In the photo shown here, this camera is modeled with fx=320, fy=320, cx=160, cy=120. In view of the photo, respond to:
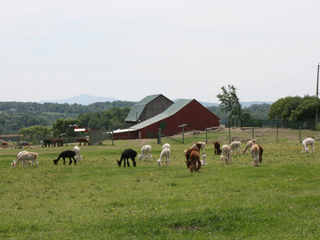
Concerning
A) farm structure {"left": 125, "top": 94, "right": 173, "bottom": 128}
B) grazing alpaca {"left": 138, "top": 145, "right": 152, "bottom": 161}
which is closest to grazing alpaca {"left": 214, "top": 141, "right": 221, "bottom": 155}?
grazing alpaca {"left": 138, "top": 145, "right": 152, "bottom": 161}

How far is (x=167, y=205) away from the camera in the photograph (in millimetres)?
10891

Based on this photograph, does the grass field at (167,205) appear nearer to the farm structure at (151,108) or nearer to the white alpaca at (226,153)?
the white alpaca at (226,153)

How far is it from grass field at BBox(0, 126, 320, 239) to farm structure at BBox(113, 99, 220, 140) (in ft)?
Answer: 161

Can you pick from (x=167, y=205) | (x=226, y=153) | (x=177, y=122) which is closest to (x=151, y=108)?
(x=177, y=122)

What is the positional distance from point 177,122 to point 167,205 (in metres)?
59.1

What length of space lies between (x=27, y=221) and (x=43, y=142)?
42784 mm

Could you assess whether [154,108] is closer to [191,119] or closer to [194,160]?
[191,119]

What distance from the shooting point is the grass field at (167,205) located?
8.82 meters

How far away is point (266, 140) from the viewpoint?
1656 inches

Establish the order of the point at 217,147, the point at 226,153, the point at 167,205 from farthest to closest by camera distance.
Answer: the point at 217,147, the point at 226,153, the point at 167,205

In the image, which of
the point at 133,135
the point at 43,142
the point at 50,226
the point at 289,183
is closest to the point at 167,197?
the point at 50,226

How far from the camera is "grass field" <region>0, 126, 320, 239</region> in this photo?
882cm

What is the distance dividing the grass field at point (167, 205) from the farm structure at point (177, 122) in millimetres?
49044

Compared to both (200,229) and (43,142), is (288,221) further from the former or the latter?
(43,142)
